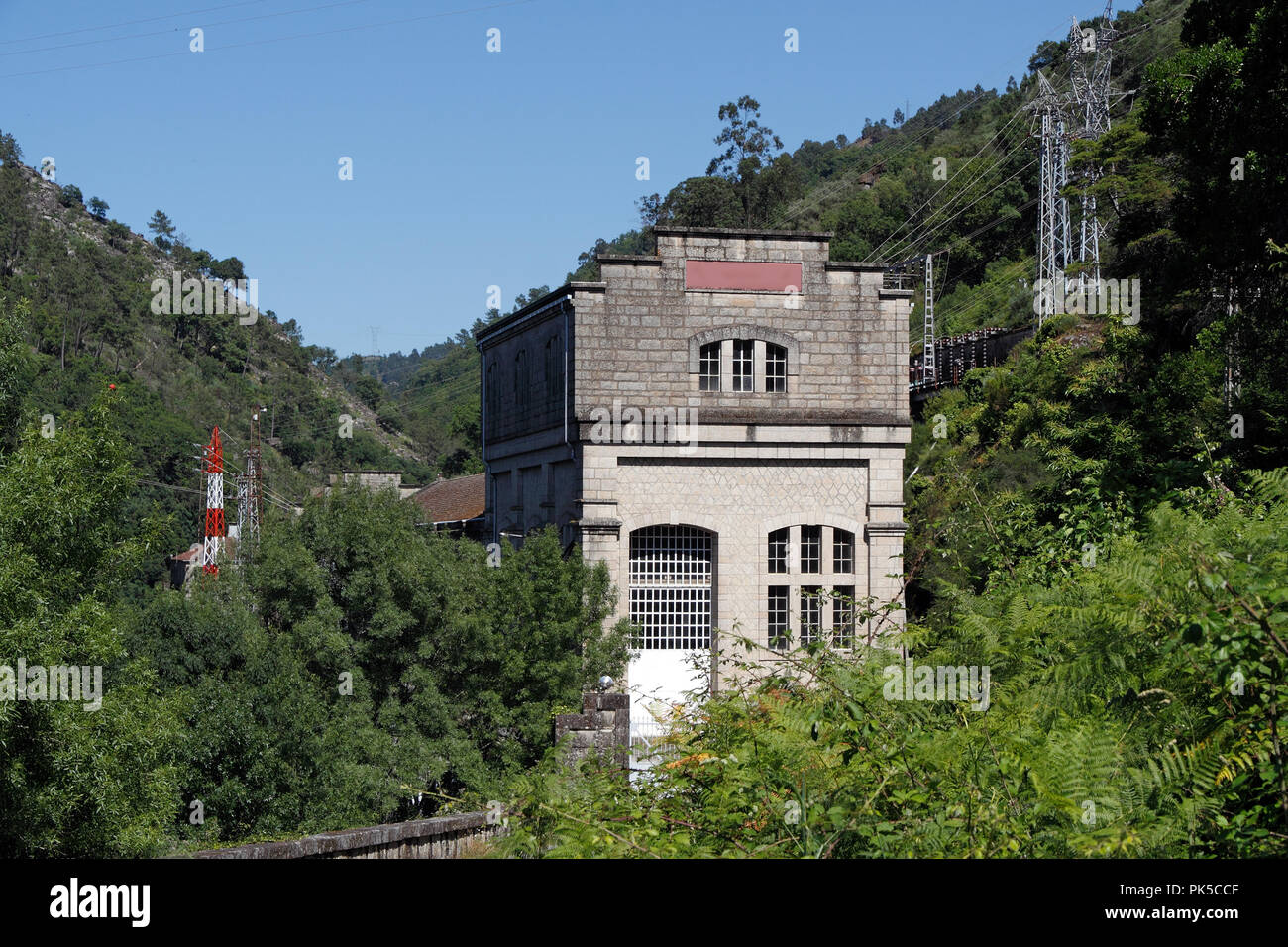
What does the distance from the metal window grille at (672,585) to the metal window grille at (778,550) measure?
4.95 ft

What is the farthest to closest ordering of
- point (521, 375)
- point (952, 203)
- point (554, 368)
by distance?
point (952, 203)
point (521, 375)
point (554, 368)

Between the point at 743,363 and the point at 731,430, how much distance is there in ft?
5.55

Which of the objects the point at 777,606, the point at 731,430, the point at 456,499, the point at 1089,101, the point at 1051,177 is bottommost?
the point at 777,606

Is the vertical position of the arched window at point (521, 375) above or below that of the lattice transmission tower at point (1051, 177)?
below

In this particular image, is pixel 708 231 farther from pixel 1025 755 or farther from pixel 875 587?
pixel 1025 755

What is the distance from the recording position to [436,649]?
82.7 feet

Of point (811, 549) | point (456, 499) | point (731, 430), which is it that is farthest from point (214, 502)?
point (811, 549)

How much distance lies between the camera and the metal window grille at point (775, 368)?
1147 inches

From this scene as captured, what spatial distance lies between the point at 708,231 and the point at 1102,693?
22.5m

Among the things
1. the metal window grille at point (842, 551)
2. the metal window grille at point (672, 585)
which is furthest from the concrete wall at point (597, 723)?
the metal window grille at point (842, 551)

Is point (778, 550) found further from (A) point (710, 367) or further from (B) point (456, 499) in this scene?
(B) point (456, 499)

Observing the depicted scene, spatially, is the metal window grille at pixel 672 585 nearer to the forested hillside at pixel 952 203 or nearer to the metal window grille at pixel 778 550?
the metal window grille at pixel 778 550

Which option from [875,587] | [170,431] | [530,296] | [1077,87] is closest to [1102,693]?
[875,587]

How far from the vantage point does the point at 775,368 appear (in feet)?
95.7
